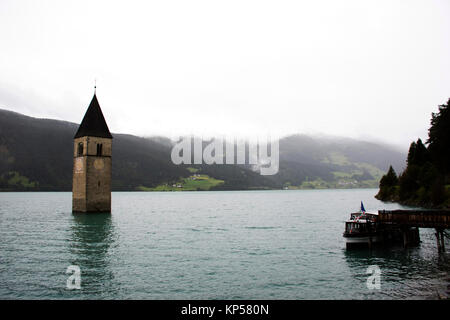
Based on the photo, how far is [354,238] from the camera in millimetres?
36875

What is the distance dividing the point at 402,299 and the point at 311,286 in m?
5.51

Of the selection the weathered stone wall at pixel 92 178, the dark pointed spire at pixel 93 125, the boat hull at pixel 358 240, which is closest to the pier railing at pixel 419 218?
the boat hull at pixel 358 240

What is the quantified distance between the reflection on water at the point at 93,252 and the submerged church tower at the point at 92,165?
663cm

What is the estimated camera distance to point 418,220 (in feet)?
116

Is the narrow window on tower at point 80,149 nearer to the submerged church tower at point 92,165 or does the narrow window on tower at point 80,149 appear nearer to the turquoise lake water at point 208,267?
Answer: the submerged church tower at point 92,165

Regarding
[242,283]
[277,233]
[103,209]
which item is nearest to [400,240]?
[277,233]

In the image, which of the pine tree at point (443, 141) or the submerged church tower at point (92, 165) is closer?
the pine tree at point (443, 141)

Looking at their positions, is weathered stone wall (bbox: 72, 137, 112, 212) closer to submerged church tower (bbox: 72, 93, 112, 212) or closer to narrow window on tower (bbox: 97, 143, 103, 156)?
submerged church tower (bbox: 72, 93, 112, 212)

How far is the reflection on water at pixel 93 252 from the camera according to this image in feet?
76.2

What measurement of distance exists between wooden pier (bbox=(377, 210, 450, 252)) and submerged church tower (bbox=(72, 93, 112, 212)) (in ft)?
173

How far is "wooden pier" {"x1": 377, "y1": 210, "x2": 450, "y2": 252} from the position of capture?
111ft

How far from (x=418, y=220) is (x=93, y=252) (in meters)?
33.4

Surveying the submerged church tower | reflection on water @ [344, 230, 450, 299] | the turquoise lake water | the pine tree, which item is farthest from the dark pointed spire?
the pine tree

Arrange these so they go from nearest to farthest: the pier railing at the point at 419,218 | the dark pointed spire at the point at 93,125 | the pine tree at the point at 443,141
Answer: the pier railing at the point at 419,218 → the pine tree at the point at 443,141 → the dark pointed spire at the point at 93,125
